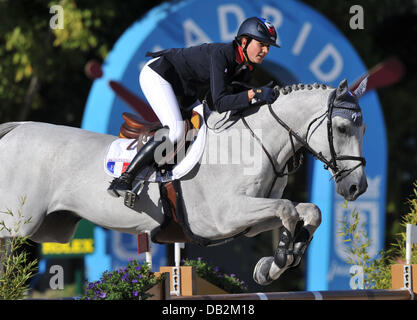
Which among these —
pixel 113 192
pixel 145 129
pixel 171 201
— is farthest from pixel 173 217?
pixel 145 129

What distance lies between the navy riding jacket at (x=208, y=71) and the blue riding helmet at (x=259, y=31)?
0.45ft

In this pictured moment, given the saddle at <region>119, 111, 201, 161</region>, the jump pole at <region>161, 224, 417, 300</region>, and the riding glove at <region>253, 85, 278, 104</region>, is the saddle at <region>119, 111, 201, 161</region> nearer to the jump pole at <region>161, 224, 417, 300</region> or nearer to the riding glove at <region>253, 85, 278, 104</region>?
the riding glove at <region>253, 85, 278, 104</region>

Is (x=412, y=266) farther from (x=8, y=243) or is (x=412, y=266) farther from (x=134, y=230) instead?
(x=8, y=243)

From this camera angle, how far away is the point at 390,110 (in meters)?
15.0

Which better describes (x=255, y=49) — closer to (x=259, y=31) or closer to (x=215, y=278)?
(x=259, y=31)

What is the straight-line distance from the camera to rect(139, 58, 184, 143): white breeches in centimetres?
546

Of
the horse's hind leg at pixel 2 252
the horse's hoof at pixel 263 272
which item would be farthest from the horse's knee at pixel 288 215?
the horse's hind leg at pixel 2 252

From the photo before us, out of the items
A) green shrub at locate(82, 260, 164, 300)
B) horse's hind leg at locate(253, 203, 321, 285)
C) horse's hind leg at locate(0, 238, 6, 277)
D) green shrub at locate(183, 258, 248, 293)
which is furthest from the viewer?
green shrub at locate(183, 258, 248, 293)

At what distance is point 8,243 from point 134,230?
3.02 ft

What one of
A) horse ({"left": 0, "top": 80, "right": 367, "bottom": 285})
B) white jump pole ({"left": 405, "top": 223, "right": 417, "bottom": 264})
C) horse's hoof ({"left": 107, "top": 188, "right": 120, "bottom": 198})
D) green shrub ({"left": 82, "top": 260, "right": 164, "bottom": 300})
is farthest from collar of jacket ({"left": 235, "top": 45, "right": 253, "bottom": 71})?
white jump pole ({"left": 405, "top": 223, "right": 417, "bottom": 264})

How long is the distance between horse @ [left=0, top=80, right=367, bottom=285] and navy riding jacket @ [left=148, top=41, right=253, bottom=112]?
0.23 meters

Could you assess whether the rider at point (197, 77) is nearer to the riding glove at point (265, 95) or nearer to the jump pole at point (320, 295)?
the riding glove at point (265, 95)

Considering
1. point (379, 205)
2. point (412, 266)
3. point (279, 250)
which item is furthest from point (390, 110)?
point (279, 250)

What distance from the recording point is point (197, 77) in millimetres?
5562
